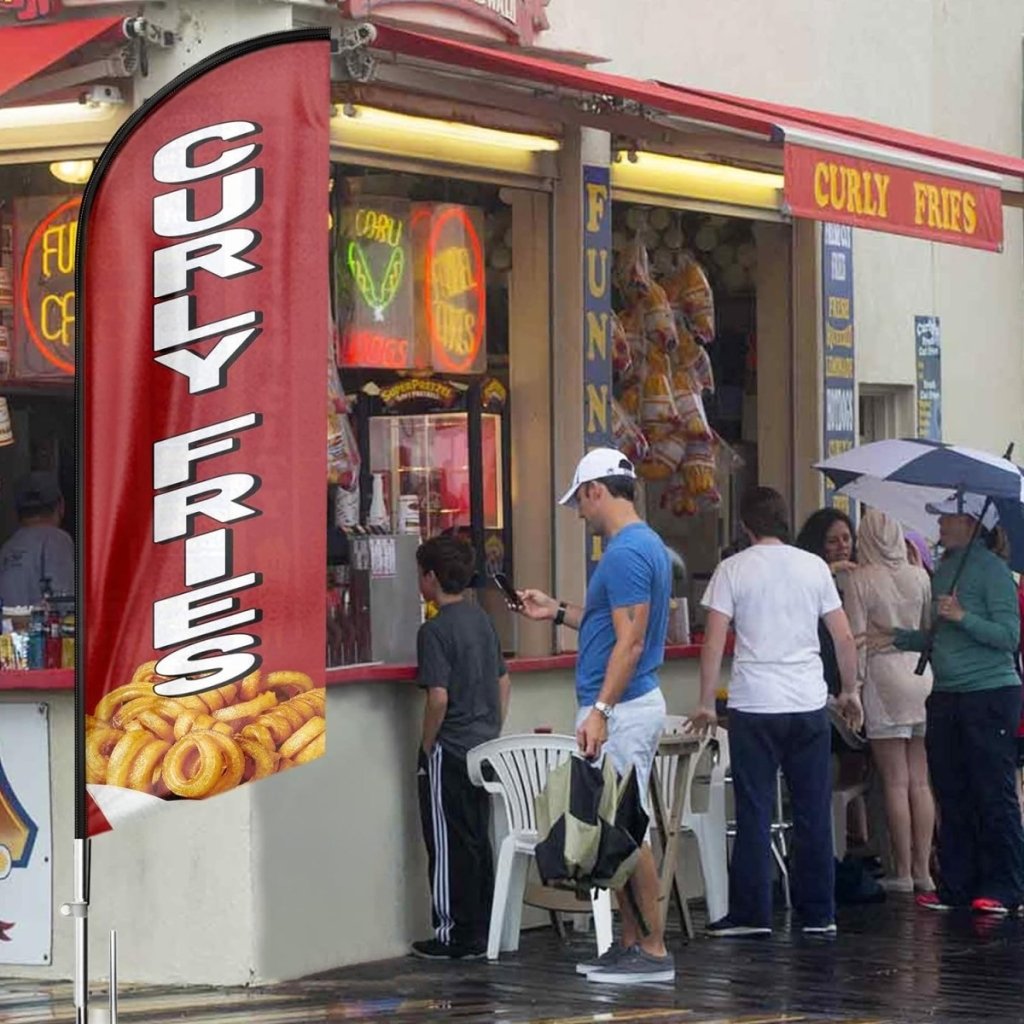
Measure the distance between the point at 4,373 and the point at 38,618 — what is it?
101cm

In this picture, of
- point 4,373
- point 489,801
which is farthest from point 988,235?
point 4,373

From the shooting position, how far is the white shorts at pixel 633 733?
9414mm

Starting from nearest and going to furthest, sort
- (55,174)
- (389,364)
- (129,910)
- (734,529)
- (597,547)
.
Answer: (129,910)
(55,174)
(389,364)
(597,547)
(734,529)

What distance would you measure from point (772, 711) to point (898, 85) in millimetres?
5169

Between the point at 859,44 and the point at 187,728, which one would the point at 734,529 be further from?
the point at 187,728

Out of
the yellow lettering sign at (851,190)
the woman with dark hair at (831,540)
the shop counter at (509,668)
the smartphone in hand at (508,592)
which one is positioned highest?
the yellow lettering sign at (851,190)

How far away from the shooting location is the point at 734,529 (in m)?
13.6

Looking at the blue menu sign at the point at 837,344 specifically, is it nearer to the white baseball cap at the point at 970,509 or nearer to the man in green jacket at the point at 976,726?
the white baseball cap at the point at 970,509

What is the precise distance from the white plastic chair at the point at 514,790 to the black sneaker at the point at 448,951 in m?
0.05

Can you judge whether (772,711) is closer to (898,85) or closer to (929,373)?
(929,373)

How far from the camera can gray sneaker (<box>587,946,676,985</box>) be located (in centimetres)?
958

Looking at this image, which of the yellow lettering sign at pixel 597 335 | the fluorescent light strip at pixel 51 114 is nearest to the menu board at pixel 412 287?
the yellow lettering sign at pixel 597 335

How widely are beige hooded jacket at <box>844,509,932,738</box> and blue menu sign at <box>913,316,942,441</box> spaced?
299 centimetres

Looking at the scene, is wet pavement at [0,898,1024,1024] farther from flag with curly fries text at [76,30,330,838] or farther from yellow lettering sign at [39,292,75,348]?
yellow lettering sign at [39,292,75,348]
